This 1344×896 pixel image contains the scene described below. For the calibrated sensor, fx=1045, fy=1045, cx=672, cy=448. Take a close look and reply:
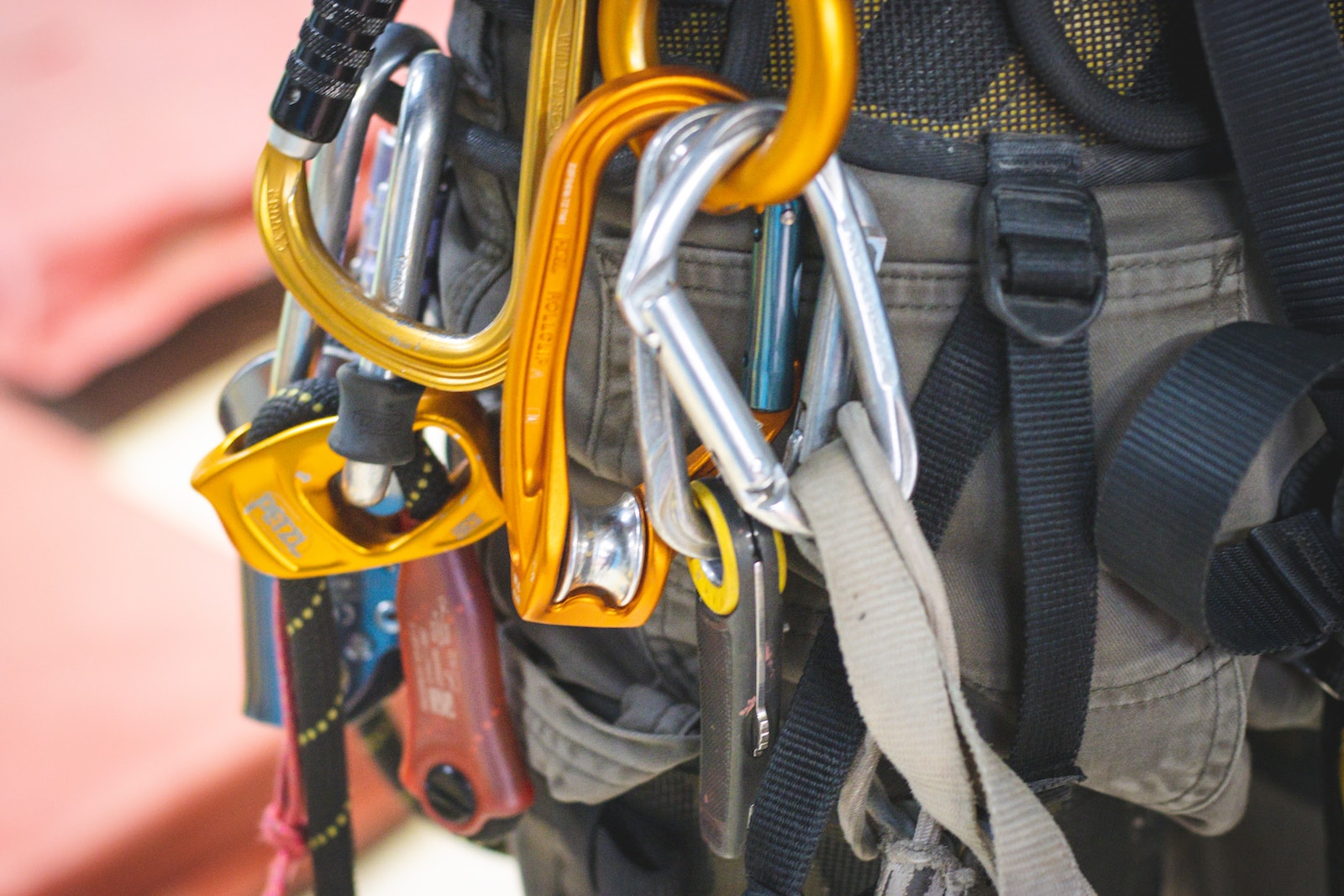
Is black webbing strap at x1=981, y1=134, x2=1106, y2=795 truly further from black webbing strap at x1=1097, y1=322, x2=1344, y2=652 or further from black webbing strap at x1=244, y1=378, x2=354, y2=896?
black webbing strap at x1=244, y1=378, x2=354, y2=896

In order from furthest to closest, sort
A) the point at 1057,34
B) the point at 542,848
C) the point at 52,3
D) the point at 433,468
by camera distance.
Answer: the point at 52,3 < the point at 542,848 < the point at 433,468 < the point at 1057,34

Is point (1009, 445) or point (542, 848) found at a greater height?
point (1009, 445)

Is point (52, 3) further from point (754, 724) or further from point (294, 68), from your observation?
point (754, 724)

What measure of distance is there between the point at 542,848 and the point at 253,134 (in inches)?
38.7

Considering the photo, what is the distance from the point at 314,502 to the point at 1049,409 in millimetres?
331

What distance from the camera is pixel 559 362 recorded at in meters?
0.38

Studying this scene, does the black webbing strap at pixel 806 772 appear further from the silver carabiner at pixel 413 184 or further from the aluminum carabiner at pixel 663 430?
the silver carabiner at pixel 413 184

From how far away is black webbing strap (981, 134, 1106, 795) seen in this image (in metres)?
0.37

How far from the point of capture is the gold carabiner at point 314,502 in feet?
1.58

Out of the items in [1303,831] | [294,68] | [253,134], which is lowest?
[1303,831]

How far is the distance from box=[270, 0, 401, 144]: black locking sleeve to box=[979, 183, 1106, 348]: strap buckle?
0.24 meters

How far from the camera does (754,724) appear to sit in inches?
16.0

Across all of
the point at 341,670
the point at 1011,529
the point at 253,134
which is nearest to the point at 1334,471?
the point at 1011,529

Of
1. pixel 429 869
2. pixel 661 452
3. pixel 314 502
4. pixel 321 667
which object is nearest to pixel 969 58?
pixel 661 452
